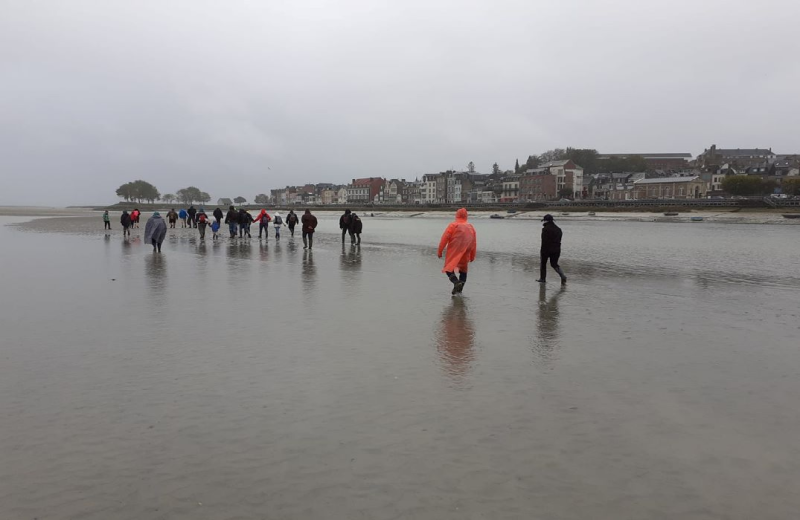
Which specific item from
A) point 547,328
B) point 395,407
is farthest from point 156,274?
point 395,407

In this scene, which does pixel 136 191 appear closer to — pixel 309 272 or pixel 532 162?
pixel 532 162

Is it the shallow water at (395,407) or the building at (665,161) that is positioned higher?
the building at (665,161)

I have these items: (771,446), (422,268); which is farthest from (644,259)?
(771,446)

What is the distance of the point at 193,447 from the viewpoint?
4.29 meters

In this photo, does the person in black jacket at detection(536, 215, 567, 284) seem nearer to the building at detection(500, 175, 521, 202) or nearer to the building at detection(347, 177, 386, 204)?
the building at detection(500, 175, 521, 202)

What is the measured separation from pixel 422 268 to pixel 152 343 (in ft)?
35.3

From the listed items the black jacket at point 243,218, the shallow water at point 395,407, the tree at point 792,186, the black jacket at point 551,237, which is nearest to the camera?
the shallow water at point 395,407

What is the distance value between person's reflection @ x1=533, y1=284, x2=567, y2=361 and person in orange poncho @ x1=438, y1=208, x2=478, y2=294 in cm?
174

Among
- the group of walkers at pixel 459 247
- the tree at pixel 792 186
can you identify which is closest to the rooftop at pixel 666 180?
the tree at pixel 792 186

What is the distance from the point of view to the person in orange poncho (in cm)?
1159

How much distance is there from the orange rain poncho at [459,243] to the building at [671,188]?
12875cm

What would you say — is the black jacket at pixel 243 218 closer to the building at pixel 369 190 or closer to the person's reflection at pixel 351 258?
the person's reflection at pixel 351 258

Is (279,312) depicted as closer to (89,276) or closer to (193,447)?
(193,447)

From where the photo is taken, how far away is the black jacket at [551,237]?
1350 centimetres
